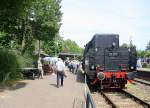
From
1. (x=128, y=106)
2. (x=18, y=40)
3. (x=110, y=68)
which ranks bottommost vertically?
(x=128, y=106)

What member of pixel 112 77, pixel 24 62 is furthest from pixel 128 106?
pixel 24 62

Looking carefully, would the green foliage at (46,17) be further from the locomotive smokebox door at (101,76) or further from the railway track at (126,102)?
the railway track at (126,102)

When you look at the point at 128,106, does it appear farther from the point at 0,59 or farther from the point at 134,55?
the point at 0,59

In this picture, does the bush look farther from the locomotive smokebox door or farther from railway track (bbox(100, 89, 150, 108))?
railway track (bbox(100, 89, 150, 108))

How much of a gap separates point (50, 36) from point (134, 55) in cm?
2414

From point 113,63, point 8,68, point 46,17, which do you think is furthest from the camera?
point 46,17

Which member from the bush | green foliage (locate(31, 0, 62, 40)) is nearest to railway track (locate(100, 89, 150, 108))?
the bush

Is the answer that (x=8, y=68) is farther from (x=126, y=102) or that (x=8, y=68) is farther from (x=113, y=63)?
(x=126, y=102)

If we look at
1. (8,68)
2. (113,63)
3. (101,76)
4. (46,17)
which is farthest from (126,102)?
(46,17)

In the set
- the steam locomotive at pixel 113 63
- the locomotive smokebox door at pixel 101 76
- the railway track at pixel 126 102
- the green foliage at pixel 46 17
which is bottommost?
the railway track at pixel 126 102

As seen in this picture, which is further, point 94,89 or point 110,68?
point 94,89

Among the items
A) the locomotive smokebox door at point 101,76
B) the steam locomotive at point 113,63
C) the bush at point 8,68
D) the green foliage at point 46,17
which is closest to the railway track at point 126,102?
the steam locomotive at point 113,63

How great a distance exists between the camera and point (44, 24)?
4447 centimetres

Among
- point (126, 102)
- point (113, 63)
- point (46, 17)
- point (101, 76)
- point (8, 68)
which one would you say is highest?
point (46, 17)
